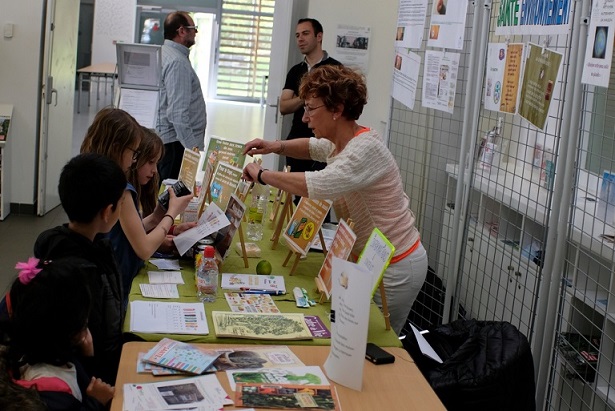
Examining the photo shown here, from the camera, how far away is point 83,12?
16609 mm

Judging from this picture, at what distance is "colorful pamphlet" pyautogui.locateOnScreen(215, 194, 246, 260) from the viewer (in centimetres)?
324

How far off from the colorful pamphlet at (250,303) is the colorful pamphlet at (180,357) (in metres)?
0.38

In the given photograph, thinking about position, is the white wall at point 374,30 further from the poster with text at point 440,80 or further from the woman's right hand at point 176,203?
the woman's right hand at point 176,203

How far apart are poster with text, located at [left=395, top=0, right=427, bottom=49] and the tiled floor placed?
2.52m

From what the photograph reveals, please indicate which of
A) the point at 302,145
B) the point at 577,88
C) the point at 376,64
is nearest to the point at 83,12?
the point at 376,64

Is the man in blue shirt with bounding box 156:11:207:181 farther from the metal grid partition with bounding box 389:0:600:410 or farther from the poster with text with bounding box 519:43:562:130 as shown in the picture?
the poster with text with bounding box 519:43:562:130

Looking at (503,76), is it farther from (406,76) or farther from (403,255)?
(406,76)

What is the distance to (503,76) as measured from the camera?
3379mm

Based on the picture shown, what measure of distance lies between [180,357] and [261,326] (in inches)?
14.4

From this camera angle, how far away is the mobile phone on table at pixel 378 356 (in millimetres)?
2463

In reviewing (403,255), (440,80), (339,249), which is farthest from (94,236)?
(440,80)

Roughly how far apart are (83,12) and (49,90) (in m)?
10.4

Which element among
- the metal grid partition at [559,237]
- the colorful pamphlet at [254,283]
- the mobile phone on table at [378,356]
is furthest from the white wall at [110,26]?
the mobile phone on table at [378,356]

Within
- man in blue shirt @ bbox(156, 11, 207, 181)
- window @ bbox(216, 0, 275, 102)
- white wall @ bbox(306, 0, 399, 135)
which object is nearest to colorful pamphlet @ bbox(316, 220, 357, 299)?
man in blue shirt @ bbox(156, 11, 207, 181)
